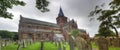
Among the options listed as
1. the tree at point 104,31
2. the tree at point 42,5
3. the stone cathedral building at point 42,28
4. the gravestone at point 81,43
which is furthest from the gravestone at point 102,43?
the stone cathedral building at point 42,28

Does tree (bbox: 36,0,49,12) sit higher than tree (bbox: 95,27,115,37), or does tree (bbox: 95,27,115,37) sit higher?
tree (bbox: 36,0,49,12)

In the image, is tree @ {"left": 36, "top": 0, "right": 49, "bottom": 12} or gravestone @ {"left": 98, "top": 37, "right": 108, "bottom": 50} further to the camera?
tree @ {"left": 36, "top": 0, "right": 49, "bottom": 12}

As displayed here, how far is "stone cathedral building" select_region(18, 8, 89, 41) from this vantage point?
65.5 m

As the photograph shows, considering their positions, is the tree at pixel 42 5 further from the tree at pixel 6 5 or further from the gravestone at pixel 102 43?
the gravestone at pixel 102 43

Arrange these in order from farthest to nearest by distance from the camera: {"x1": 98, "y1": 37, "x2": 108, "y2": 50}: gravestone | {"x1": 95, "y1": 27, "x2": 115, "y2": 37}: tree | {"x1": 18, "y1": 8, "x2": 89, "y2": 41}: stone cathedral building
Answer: {"x1": 18, "y1": 8, "x2": 89, "y2": 41}: stone cathedral building → {"x1": 95, "y1": 27, "x2": 115, "y2": 37}: tree → {"x1": 98, "y1": 37, "x2": 108, "y2": 50}: gravestone

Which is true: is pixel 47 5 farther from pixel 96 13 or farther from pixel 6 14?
pixel 96 13

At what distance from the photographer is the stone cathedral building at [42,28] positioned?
215 feet

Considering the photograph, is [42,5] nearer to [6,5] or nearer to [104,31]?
[6,5]

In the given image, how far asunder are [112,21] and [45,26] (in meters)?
52.3

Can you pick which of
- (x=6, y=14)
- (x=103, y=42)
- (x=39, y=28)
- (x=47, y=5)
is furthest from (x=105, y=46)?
(x=39, y=28)

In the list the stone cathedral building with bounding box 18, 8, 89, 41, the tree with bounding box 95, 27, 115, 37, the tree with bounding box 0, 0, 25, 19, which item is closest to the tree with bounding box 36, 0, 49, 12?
the tree with bounding box 0, 0, 25, 19

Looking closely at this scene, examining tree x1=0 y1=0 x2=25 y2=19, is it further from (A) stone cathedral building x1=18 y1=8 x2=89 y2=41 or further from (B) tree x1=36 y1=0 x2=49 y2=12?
(A) stone cathedral building x1=18 y1=8 x2=89 y2=41

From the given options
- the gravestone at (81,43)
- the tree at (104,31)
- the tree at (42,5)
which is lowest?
the tree at (104,31)

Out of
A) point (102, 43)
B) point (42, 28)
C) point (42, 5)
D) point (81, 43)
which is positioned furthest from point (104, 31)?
point (42, 28)
